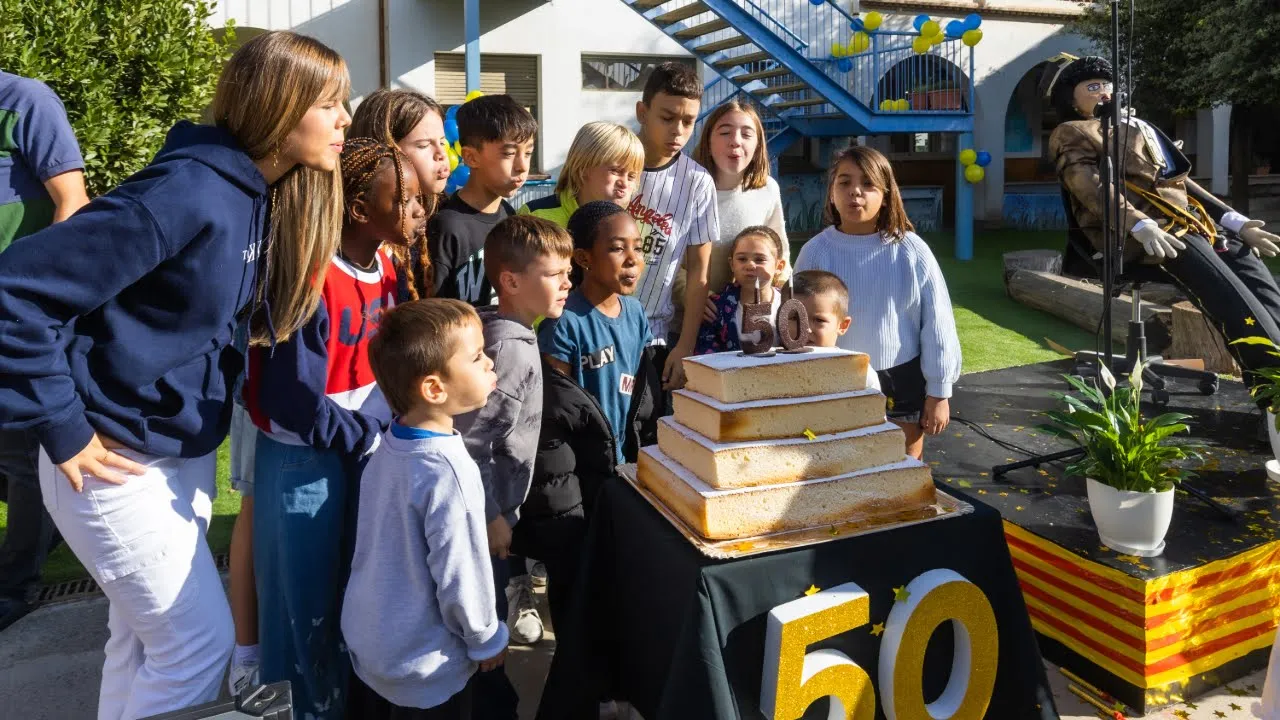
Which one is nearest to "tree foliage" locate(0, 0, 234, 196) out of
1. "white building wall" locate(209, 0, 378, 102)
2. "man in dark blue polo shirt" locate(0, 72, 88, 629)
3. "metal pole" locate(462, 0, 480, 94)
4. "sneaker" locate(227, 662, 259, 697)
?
"man in dark blue polo shirt" locate(0, 72, 88, 629)

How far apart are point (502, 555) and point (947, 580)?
1099 millimetres

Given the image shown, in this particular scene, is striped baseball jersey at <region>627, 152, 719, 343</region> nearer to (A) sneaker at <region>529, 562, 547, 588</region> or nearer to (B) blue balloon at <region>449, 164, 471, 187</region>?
(A) sneaker at <region>529, 562, 547, 588</region>

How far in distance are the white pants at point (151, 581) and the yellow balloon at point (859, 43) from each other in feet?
49.3

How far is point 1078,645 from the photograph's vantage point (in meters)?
2.84

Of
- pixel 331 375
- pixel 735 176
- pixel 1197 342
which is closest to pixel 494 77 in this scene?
pixel 1197 342

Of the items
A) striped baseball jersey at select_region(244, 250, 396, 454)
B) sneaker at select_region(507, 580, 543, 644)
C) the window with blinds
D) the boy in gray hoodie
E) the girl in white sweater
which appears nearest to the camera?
striped baseball jersey at select_region(244, 250, 396, 454)

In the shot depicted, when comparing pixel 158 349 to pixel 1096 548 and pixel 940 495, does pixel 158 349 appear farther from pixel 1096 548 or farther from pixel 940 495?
pixel 1096 548

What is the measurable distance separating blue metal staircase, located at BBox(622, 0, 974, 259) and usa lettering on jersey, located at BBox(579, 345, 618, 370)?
33.6 ft

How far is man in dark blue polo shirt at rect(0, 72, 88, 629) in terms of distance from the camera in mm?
3156

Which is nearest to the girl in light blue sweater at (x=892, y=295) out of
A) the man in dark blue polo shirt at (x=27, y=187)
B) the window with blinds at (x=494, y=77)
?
the man in dark blue polo shirt at (x=27, y=187)

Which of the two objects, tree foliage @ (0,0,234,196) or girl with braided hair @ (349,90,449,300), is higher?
tree foliage @ (0,0,234,196)

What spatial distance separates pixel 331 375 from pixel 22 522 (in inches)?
76.6

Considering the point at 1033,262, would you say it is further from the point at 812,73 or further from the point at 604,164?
the point at 604,164

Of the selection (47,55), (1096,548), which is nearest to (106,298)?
(1096,548)
